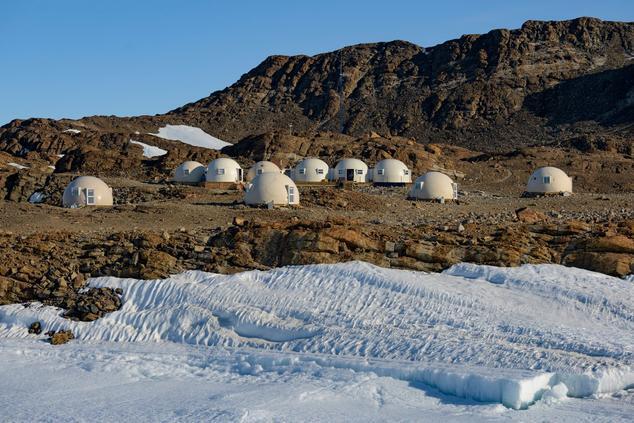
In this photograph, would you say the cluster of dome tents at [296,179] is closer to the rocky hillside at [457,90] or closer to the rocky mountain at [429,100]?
the rocky mountain at [429,100]

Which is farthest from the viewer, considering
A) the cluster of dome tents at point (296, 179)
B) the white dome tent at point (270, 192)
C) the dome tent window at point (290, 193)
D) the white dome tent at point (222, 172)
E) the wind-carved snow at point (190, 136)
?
the wind-carved snow at point (190, 136)

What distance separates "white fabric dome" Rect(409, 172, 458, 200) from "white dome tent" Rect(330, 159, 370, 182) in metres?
14.3

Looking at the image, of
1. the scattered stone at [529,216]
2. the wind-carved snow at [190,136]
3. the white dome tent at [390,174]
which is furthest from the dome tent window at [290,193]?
the wind-carved snow at [190,136]

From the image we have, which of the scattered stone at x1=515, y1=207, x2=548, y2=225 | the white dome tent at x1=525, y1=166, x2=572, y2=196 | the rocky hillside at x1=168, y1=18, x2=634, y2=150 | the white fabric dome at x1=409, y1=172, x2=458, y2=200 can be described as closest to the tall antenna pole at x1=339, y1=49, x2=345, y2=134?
the rocky hillside at x1=168, y1=18, x2=634, y2=150

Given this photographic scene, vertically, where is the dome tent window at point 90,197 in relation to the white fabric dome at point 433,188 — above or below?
below

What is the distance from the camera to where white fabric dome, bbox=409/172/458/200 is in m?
41.9

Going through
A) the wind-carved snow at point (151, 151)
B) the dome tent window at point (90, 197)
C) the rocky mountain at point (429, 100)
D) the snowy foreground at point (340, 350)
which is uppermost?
the rocky mountain at point (429, 100)

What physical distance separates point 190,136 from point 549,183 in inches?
3248

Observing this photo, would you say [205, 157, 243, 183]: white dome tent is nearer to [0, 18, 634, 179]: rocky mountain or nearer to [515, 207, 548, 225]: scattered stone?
[0, 18, 634, 179]: rocky mountain

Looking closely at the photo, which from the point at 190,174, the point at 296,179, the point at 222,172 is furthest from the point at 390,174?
the point at 190,174

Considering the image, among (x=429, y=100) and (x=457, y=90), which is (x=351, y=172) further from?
(x=429, y=100)

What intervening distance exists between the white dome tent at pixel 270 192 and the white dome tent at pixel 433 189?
8268 mm

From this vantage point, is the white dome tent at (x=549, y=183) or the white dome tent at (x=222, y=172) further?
the white dome tent at (x=222, y=172)

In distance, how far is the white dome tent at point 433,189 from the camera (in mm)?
41844
